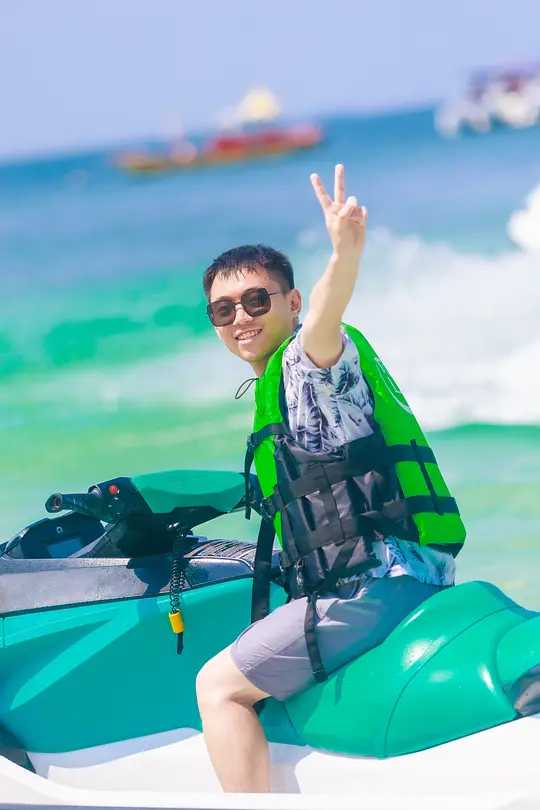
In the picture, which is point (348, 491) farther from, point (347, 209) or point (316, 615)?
point (347, 209)

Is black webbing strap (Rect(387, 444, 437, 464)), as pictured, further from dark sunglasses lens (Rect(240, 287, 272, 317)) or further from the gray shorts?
dark sunglasses lens (Rect(240, 287, 272, 317))

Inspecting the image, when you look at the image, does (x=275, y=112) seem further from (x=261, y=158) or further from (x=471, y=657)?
(x=471, y=657)

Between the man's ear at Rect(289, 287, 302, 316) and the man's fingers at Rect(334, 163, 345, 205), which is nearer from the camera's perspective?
the man's fingers at Rect(334, 163, 345, 205)

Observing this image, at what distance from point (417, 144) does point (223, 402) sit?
1862cm

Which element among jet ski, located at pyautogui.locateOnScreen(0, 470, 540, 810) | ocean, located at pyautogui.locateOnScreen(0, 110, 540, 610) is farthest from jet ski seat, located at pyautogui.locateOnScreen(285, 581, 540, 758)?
ocean, located at pyautogui.locateOnScreen(0, 110, 540, 610)

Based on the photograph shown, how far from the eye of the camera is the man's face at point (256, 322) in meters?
2.55

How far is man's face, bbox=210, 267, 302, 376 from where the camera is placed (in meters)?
2.55

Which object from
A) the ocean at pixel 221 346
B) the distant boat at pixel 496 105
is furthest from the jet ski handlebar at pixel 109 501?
the distant boat at pixel 496 105

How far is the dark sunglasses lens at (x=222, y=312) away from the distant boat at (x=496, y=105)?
2584 centimetres

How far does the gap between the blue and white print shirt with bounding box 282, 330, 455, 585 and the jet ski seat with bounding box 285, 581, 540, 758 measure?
9 cm

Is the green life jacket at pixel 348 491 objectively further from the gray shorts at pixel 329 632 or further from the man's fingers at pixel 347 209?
the man's fingers at pixel 347 209

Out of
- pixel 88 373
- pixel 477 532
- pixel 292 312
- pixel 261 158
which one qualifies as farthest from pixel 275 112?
pixel 292 312

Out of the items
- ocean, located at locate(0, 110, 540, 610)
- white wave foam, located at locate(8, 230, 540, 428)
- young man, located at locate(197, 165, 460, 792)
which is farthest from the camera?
white wave foam, located at locate(8, 230, 540, 428)

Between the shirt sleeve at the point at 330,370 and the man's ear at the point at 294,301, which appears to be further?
the man's ear at the point at 294,301
